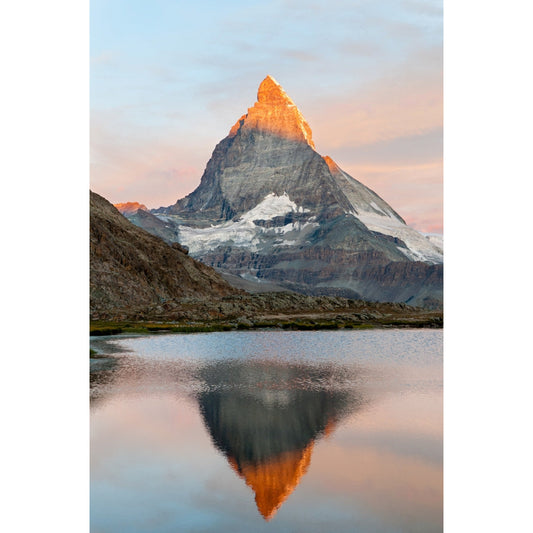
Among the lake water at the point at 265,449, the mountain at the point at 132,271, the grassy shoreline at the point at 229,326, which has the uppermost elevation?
the mountain at the point at 132,271

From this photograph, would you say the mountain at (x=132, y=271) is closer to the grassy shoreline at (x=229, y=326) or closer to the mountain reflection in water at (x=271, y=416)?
the grassy shoreline at (x=229, y=326)

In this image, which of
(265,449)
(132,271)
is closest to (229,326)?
(132,271)

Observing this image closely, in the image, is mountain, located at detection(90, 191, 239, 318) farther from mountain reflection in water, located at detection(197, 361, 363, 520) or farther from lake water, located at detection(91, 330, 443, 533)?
lake water, located at detection(91, 330, 443, 533)

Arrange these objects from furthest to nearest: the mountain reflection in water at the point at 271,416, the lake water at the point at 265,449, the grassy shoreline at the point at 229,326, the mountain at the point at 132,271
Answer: the mountain at the point at 132,271
the grassy shoreline at the point at 229,326
the mountain reflection in water at the point at 271,416
the lake water at the point at 265,449

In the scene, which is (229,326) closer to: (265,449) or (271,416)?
(271,416)

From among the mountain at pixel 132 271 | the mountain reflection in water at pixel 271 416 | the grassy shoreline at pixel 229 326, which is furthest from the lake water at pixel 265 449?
the mountain at pixel 132 271

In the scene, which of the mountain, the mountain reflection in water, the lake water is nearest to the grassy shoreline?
the mountain
